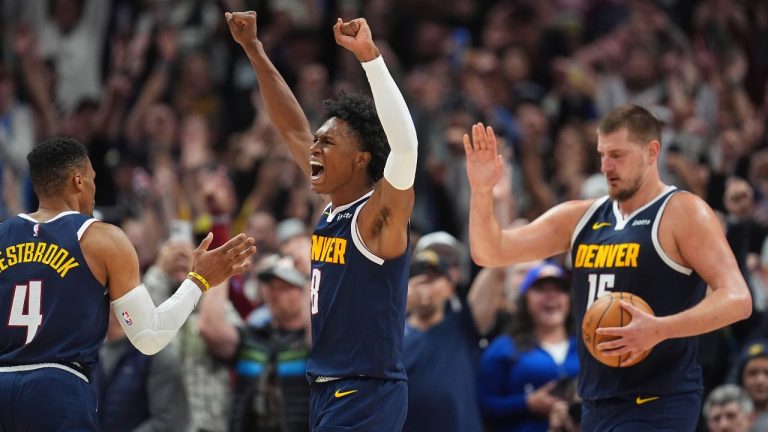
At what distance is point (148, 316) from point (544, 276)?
4364 millimetres

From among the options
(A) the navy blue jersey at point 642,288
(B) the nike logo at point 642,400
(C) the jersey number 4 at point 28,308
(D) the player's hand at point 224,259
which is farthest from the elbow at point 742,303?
(C) the jersey number 4 at point 28,308

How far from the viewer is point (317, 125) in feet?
46.5

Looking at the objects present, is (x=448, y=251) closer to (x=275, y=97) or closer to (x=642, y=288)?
(x=275, y=97)

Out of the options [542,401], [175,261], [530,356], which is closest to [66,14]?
[175,261]

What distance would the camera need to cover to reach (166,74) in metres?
15.8

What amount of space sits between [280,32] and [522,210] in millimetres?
4541

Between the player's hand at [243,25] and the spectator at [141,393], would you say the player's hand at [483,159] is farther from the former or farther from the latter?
the spectator at [141,393]

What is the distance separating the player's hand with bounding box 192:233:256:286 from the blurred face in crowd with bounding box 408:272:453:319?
8.65 ft

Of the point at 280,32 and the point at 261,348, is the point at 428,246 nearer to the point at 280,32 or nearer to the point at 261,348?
the point at 261,348

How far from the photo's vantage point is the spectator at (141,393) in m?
9.52

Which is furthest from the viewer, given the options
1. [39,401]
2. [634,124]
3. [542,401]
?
[542,401]

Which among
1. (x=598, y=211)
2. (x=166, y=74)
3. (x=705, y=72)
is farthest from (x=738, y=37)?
(x=598, y=211)

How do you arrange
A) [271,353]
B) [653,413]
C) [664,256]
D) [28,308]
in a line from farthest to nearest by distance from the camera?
[271,353] < [664,256] < [653,413] < [28,308]

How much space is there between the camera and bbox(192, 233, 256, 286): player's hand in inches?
275
